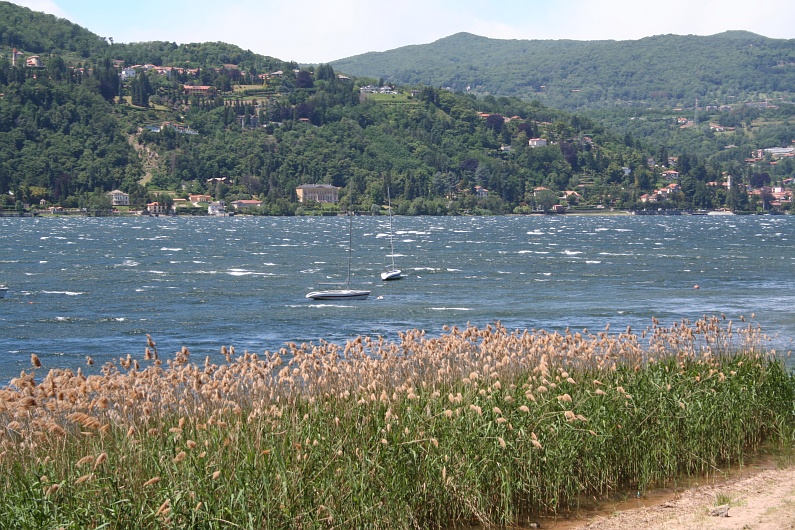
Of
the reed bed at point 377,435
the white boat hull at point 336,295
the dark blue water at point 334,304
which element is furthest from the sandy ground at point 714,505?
the white boat hull at point 336,295

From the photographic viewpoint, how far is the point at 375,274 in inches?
2362

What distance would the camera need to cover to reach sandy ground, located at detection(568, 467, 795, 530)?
906 cm

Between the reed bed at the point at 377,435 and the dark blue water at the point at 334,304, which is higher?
the reed bed at the point at 377,435

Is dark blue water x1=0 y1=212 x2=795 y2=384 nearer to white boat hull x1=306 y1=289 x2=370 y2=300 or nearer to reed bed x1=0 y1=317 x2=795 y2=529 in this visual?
white boat hull x1=306 y1=289 x2=370 y2=300

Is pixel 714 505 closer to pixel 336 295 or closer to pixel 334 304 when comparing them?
pixel 334 304

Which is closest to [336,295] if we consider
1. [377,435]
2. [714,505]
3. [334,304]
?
[334,304]

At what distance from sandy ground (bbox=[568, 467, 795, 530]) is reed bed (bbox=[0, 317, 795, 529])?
0.56 metres

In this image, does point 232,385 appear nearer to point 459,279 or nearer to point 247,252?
point 459,279

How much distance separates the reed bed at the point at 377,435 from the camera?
8.09 metres

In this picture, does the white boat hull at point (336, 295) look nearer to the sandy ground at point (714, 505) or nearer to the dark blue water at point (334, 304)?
the dark blue water at point (334, 304)

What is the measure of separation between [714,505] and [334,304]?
108 feet

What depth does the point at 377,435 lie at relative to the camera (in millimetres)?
9484

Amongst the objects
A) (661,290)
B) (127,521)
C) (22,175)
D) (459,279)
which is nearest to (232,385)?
(127,521)

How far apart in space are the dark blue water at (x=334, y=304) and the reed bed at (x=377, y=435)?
10.3 metres
